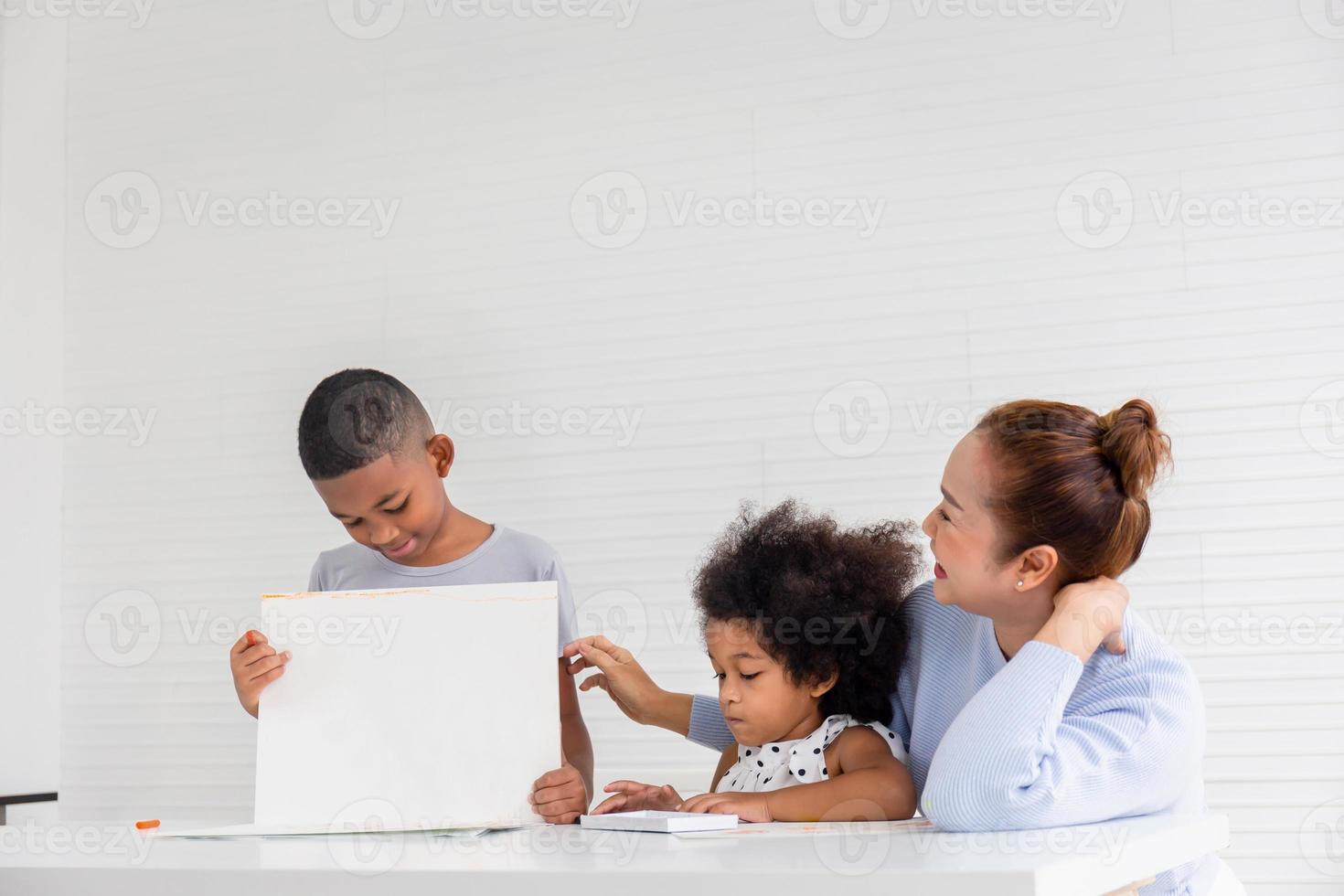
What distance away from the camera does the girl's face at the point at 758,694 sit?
136 cm

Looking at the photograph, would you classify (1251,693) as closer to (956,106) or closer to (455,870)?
(956,106)

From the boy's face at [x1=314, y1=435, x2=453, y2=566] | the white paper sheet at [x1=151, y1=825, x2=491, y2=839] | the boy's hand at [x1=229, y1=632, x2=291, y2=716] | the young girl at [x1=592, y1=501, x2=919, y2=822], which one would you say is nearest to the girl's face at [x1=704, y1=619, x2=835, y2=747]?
the young girl at [x1=592, y1=501, x2=919, y2=822]

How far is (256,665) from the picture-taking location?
4.03 feet

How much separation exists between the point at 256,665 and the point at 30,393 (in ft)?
8.18

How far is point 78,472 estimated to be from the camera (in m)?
3.36

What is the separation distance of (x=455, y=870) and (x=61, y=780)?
2.87 m

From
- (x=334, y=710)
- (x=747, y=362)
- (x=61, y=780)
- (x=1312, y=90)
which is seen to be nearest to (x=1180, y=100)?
(x=1312, y=90)

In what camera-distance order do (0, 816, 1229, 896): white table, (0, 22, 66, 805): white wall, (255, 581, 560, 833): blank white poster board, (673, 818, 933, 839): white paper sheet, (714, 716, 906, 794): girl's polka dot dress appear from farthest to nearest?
1. (0, 22, 66, 805): white wall
2. (714, 716, 906, 794): girl's polka dot dress
3. (255, 581, 560, 833): blank white poster board
4. (673, 818, 933, 839): white paper sheet
5. (0, 816, 1229, 896): white table

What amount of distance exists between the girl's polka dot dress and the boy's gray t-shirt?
515 millimetres

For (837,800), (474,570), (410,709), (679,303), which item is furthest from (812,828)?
(679,303)

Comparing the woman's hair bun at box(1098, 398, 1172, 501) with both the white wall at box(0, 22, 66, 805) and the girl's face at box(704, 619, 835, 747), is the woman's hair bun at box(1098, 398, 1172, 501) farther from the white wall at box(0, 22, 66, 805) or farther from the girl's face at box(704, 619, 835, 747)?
the white wall at box(0, 22, 66, 805)

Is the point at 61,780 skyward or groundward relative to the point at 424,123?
groundward

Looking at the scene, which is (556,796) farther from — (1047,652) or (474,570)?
(474,570)

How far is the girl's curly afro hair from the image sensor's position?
1.36 metres
